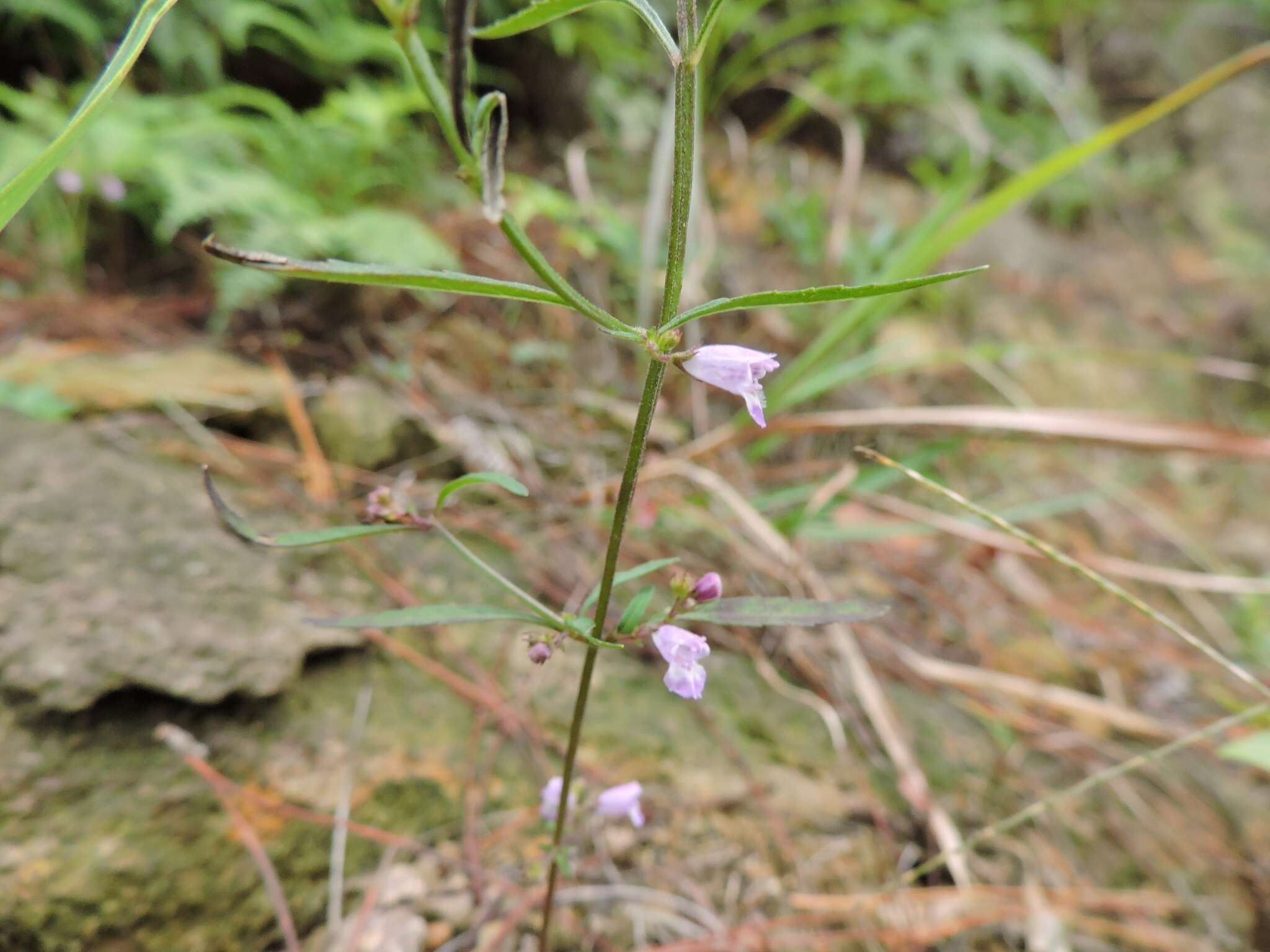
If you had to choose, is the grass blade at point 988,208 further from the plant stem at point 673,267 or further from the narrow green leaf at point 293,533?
the narrow green leaf at point 293,533

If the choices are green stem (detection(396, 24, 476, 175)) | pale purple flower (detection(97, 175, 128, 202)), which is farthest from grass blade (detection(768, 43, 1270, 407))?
pale purple flower (detection(97, 175, 128, 202))

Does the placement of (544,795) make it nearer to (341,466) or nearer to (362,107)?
(341,466)

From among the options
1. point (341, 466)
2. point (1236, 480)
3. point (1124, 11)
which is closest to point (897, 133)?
point (1124, 11)

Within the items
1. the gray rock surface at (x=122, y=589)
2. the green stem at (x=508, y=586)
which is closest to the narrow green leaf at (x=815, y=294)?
the green stem at (x=508, y=586)

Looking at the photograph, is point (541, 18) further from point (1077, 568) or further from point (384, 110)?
point (384, 110)

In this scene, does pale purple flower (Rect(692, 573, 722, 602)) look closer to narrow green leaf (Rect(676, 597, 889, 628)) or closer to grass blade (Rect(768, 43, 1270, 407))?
narrow green leaf (Rect(676, 597, 889, 628))

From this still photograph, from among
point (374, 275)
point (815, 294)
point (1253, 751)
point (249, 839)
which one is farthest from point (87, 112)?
point (1253, 751)

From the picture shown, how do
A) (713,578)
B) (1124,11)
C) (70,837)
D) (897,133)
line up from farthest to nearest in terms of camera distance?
(1124,11) → (897,133) → (70,837) → (713,578)
